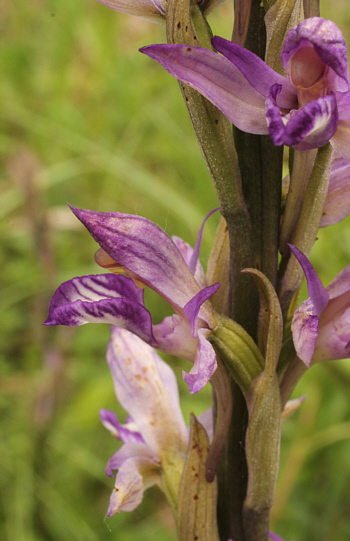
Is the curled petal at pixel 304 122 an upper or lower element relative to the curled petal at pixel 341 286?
upper

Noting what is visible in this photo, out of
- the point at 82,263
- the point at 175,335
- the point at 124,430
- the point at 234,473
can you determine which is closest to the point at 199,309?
the point at 175,335

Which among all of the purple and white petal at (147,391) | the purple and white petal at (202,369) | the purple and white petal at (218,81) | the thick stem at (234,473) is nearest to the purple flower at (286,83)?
the purple and white petal at (218,81)

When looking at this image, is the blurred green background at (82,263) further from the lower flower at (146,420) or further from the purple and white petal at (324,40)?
the purple and white petal at (324,40)

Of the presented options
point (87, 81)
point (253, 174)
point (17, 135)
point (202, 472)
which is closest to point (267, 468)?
point (202, 472)

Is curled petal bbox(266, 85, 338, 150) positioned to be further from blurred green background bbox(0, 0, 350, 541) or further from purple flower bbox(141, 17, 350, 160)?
blurred green background bbox(0, 0, 350, 541)

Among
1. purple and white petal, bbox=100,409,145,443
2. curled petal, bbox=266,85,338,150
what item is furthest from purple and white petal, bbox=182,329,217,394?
purple and white petal, bbox=100,409,145,443

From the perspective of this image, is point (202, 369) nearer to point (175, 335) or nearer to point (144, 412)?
point (175, 335)
